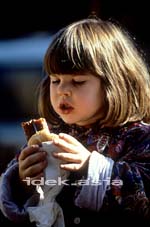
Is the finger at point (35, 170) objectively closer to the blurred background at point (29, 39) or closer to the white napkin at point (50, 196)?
the white napkin at point (50, 196)

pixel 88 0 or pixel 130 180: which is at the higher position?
pixel 88 0

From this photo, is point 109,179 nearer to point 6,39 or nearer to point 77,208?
point 77,208

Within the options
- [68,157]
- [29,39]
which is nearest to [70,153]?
[68,157]

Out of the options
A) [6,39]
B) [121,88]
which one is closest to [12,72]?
[6,39]

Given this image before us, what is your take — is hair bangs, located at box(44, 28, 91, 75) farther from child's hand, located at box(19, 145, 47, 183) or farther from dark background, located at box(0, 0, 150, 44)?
dark background, located at box(0, 0, 150, 44)

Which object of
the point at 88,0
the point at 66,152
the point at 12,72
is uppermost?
the point at 88,0

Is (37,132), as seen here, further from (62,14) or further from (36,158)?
(62,14)

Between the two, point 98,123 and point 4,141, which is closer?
point 98,123
